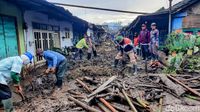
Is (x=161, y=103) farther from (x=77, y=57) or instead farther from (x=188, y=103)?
(x=77, y=57)

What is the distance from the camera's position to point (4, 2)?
7.52 metres

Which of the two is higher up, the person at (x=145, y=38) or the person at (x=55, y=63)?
the person at (x=145, y=38)

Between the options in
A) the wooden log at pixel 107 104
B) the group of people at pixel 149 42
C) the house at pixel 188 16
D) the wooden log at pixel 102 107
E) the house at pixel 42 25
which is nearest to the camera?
the wooden log at pixel 107 104

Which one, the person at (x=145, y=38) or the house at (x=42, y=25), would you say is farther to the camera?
the person at (x=145, y=38)

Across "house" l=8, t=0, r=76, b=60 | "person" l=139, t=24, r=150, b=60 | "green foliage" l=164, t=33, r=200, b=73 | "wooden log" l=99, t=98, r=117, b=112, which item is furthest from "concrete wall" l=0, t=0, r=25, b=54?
"green foliage" l=164, t=33, r=200, b=73

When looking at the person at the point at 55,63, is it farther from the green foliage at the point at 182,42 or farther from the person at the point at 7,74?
the green foliage at the point at 182,42

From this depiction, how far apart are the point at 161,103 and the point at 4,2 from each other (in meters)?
6.73

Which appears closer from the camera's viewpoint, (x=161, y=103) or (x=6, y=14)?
(x=161, y=103)

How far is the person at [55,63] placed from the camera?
20.6 ft

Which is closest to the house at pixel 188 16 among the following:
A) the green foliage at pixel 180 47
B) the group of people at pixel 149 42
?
the green foliage at pixel 180 47

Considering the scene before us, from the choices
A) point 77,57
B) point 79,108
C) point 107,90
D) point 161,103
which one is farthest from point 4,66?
point 77,57

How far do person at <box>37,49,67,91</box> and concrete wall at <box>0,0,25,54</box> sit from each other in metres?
2.56

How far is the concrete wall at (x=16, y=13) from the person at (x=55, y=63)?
2555mm

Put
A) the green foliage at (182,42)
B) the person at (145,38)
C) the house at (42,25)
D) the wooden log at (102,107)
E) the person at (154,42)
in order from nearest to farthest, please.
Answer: the wooden log at (102,107), the house at (42,25), the green foliage at (182,42), the person at (154,42), the person at (145,38)
